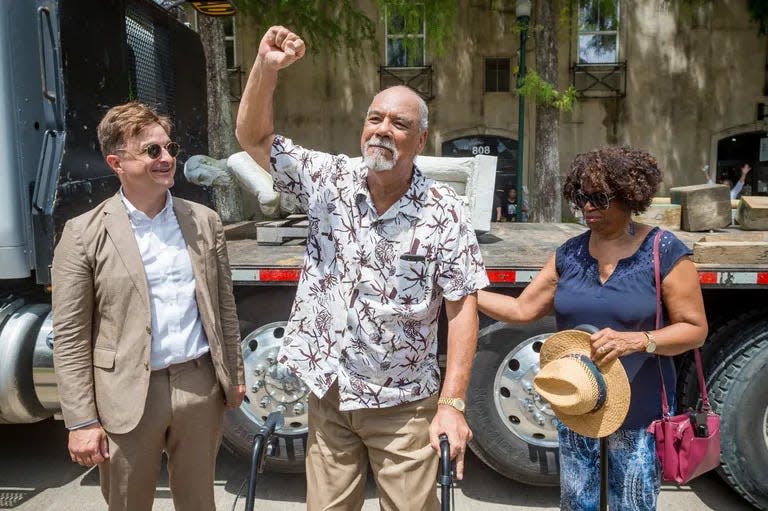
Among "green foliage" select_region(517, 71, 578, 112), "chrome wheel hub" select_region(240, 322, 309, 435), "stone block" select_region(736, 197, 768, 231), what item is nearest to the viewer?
"chrome wheel hub" select_region(240, 322, 309, 435)

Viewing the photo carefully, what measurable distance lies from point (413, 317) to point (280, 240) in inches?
81.6

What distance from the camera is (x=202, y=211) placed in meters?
2.42

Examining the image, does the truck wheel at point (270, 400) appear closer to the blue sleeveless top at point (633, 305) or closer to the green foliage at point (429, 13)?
the blue sleeveless top at point (633, 305)

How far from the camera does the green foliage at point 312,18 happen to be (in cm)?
1099

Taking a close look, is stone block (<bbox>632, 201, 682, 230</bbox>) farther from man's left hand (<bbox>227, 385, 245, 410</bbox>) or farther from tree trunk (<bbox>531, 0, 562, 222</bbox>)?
tree trunk (<bbox>531, 0, 562, 222</bbox>)

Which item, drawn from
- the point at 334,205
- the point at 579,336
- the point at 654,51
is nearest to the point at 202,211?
the point at 334,205

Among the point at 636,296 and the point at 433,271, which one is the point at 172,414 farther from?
the point at 636,296

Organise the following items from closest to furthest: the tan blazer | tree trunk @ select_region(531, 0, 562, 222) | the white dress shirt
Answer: the tan blazer → the white dress shirt → tree trunk @ select_region(531, 0, 562, 222)

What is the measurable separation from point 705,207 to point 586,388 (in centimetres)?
265

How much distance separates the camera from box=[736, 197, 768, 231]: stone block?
13.1ft

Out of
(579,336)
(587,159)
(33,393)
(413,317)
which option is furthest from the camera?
(33,393)

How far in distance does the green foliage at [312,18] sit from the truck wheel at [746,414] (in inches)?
362

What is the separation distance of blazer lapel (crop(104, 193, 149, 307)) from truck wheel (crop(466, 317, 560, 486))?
6.19 feet

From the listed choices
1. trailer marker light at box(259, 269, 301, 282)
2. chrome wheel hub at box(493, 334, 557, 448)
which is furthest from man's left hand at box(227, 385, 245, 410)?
chrome wheel hub at box(493, 334, 557, 448)
